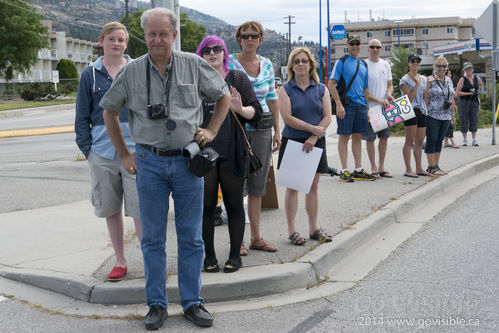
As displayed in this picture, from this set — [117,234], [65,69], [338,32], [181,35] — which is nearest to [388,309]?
[117,234]

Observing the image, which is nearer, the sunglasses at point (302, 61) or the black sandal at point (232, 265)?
the black sandal at point (232, 265)

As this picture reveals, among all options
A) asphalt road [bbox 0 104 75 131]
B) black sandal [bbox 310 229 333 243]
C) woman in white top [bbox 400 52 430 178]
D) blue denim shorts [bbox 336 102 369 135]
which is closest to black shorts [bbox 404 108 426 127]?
woman in white top [bbox 400 52 430 178]

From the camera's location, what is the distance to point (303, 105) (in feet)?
19.2

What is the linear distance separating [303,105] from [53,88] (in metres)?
46.8

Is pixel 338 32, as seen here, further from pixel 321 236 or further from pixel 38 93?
pixel 38 93

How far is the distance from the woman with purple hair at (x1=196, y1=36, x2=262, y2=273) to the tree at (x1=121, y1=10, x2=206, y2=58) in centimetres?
8822

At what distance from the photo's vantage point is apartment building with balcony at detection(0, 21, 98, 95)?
269ft

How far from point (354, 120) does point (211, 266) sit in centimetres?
495


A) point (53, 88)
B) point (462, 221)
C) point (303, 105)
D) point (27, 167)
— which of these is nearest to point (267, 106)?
point (303, 105)

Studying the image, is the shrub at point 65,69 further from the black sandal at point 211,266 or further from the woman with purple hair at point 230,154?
the black sandal at point 211,266

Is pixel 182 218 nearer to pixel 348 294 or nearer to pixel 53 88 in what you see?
pixel 348 294

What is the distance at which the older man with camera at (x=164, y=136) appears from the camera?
3.80 m

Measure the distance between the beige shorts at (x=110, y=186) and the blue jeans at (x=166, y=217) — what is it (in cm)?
68

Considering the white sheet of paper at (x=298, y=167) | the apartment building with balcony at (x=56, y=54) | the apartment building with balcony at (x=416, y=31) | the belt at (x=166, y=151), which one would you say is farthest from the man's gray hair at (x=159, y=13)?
the apartment building with balcony at (x=416, y=31)
